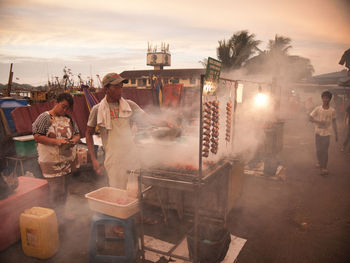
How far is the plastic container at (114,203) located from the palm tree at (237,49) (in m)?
25.4

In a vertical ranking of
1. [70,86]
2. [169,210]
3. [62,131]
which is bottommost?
[169,210]

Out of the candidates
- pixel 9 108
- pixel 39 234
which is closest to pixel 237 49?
pixel 9 108

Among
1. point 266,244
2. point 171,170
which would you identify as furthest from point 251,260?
point 171,170

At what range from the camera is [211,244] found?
3.07 metres

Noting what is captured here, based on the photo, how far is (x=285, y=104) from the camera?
23.2 meters

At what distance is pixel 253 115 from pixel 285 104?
60.4 ft

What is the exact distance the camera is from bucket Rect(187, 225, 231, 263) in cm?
309

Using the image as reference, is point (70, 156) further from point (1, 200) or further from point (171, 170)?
point (171, 170)

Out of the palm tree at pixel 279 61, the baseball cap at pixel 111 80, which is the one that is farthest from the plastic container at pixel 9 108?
the palm tree at pixel 279 61

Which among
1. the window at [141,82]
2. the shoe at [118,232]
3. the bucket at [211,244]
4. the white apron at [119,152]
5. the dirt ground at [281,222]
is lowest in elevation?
the dirt ground at [281,222]

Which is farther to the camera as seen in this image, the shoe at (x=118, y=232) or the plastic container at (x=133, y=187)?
the shoe at (x=118, y=232)

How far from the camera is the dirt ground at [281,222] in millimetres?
3479

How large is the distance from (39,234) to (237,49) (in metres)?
26.7

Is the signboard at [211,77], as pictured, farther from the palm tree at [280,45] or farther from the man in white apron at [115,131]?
the palm tree at [280,45]
